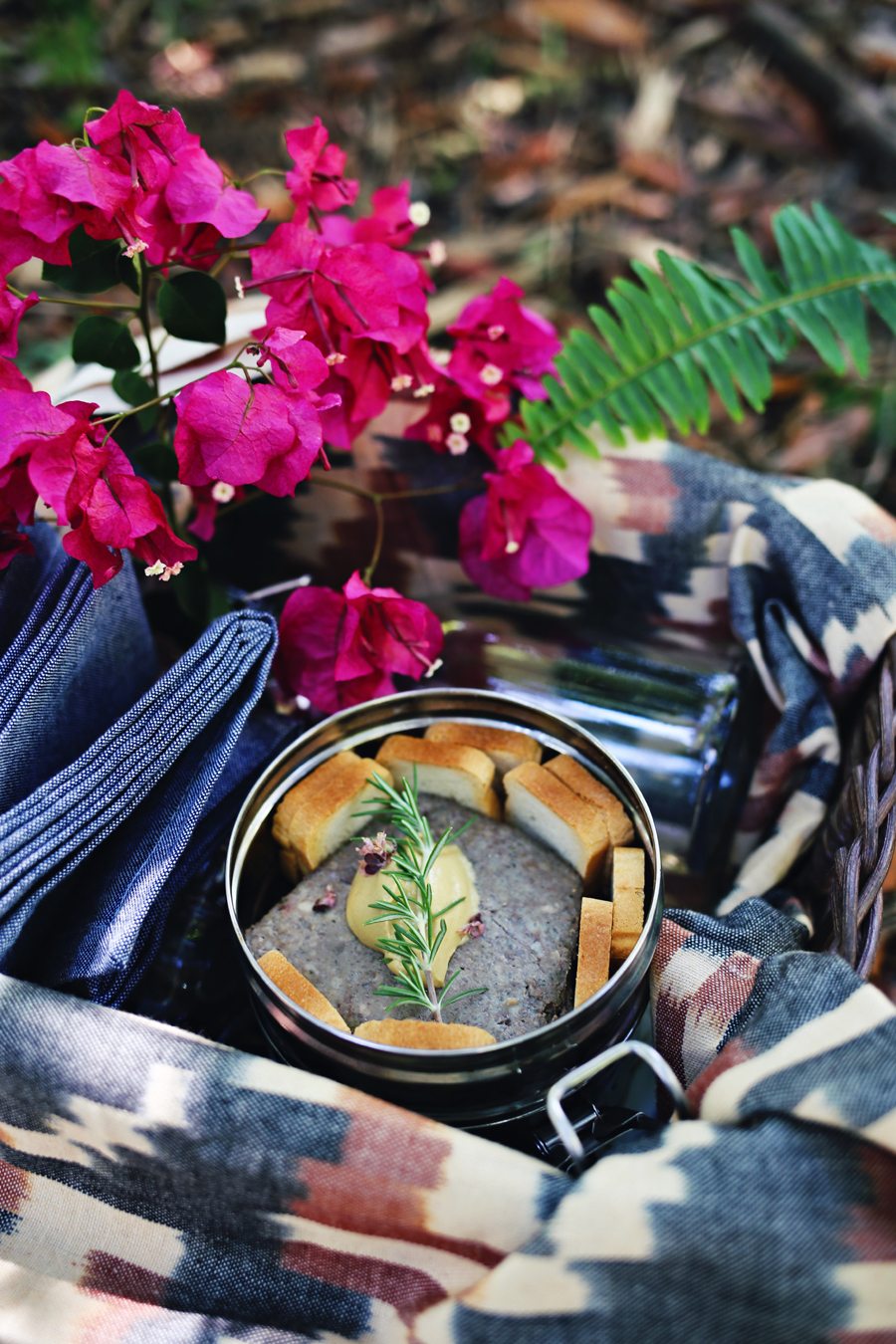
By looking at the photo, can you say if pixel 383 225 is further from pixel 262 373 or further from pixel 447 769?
pixel 447 769

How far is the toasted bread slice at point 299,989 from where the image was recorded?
0.66 metres

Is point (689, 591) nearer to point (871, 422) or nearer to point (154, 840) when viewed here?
point (154, 840)

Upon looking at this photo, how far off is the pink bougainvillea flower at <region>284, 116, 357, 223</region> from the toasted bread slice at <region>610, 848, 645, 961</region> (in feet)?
1.55

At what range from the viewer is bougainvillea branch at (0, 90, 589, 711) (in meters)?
0.66

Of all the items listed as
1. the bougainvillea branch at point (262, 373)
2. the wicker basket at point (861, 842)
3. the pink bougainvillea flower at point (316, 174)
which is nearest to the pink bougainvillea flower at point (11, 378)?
the bougainvillea branch at point (262, 373)

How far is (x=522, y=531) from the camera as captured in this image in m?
0.87

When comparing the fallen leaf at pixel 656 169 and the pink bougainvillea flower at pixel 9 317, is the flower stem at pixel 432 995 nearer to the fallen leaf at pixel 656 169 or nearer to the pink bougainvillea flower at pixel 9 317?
the pink bougainvillea flower at pixel 9 317

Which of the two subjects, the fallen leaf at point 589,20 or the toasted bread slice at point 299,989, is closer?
the toasted bread slice at point 299,989

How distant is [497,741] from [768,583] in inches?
10.9

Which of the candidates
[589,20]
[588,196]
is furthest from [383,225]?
[589,20]

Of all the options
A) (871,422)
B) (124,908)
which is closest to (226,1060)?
(124,908)

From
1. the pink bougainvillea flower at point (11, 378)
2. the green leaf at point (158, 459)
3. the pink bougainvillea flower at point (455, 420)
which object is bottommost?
the pink bougainvillea flower at point (455, 420)

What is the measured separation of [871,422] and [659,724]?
0.87m

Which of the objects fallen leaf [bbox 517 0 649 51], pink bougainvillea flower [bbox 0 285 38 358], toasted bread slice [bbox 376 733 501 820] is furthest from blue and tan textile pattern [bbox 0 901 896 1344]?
fallen leaf [bbox 517 0 649 51]
